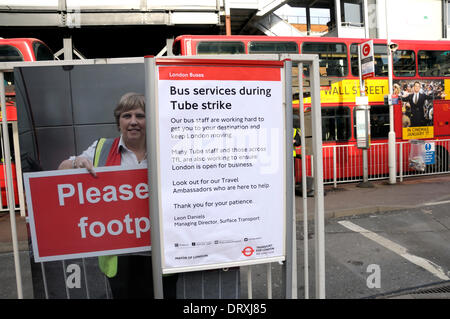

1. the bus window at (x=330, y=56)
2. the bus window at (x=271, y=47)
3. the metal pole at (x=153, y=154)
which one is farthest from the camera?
the bus window at (x=330, y=56)

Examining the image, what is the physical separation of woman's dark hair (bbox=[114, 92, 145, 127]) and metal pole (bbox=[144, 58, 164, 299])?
26cm

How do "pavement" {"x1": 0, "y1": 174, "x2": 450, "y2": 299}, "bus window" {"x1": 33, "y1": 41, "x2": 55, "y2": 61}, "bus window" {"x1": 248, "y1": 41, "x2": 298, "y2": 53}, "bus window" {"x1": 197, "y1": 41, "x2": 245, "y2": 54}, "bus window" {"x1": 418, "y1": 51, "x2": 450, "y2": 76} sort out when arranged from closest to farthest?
"pavement" {"x1": 0, "y1": 174, "x2": 450, "y2": 299}, "bus window" {"x1": 33, "y1": 41, "x2": 55, "y2": 61}, "bus window" {"x1": 197, "y1": 41, "x2": 245, "y2": 54}, "bus window" {"x1": 248, "y1": 41, "x2": 298, "y2": 53}, "bus window" {"x1": 418, "y1": 51, "x2": 450, "y2": 76}

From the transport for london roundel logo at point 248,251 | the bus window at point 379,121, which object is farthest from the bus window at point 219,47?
the transport for london roundel logo at point 248,251

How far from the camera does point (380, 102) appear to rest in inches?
404

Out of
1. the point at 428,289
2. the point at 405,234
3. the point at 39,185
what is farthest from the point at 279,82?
the point at 405,234

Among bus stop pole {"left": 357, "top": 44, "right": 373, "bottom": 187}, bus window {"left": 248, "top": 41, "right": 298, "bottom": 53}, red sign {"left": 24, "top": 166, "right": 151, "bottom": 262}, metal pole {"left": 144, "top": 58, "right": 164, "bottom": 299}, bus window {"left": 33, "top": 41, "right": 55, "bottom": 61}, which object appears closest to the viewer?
metal pole {"left": 144, "top": 58, "right": 164, "bottom": 299}

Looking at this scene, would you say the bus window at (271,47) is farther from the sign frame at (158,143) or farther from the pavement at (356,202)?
the sign frame at (158,143)

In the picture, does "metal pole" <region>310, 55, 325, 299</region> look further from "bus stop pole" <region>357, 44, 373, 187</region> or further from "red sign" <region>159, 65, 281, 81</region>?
"bus stop pole" <region>357, 44, 373, 187</region>

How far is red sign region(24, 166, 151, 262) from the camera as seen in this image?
2094mm

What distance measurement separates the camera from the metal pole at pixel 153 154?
1.92 meters

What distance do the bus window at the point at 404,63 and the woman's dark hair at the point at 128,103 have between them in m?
10.1

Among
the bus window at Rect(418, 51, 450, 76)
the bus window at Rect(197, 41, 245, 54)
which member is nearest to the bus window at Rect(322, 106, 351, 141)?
the bus window at Rect(418, 51, 450, 76)

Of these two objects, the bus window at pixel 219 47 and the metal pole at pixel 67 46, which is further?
the metal pole at pixel 67 46
